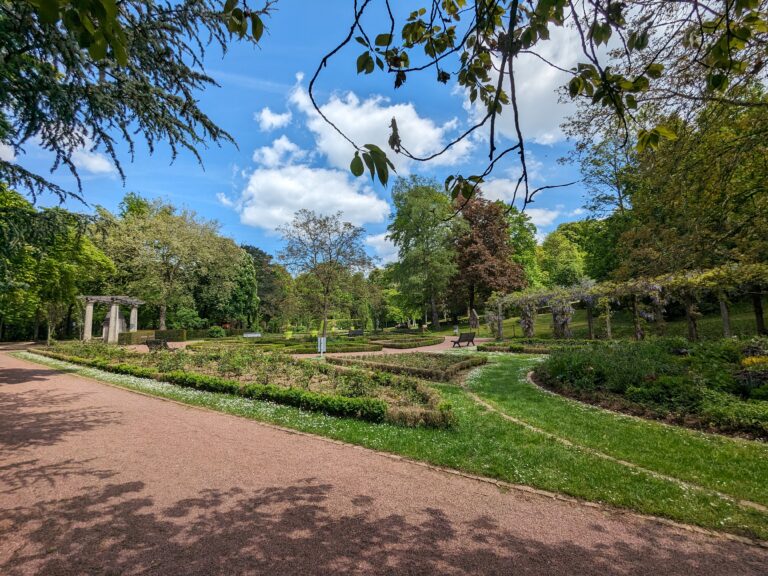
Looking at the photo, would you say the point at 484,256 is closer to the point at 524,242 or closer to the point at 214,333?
the point at 524,242

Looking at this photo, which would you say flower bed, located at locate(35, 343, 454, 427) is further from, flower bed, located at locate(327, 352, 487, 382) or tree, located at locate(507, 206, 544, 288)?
tree, located at locate(507, 206, 544, 288)

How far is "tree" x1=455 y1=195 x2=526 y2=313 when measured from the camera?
34281 mm

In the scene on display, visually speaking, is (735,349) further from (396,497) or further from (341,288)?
(341,288)

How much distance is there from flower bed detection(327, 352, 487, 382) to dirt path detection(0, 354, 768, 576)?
623cm

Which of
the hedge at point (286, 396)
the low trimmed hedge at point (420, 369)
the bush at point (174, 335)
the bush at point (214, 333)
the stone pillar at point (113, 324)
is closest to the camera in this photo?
the hedge at point (286, 396)

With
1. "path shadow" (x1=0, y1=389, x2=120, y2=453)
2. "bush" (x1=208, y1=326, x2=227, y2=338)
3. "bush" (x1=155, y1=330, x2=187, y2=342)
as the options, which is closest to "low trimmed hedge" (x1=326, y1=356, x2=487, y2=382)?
"path shadow" (x1=0, y1=389, x2=120, y2=453)

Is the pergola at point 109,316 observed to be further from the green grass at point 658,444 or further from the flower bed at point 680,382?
the flower bed at point 680,382

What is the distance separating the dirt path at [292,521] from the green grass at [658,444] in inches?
55.7

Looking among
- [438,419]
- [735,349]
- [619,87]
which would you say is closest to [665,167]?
[735,349]

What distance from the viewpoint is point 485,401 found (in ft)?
27.5

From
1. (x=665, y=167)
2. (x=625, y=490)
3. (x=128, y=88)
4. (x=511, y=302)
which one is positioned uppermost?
(x=128, y=88)

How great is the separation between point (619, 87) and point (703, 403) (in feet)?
23.1

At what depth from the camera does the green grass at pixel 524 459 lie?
3705 mm

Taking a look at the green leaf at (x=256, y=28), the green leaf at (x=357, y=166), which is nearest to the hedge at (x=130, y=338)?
the green leaf at (x=256, y=28)
